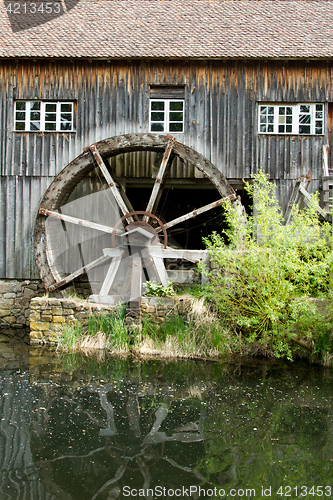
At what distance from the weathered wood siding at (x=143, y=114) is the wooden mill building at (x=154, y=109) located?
2 centimetres

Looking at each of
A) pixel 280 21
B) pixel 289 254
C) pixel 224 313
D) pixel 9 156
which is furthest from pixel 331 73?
pixel 9 156

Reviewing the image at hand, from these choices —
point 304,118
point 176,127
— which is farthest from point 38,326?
point 304,118

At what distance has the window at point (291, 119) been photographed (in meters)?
7.84

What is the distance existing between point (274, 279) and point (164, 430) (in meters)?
2.62

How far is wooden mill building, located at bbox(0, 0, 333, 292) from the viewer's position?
7.77 metres

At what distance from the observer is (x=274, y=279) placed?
18.2ft

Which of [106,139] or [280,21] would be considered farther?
[280,21]

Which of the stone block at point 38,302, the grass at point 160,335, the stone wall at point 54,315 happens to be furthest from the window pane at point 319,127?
the stone block at point 38,302

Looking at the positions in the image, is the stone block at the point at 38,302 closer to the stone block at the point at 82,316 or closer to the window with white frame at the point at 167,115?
the stone block at the point at 82,316

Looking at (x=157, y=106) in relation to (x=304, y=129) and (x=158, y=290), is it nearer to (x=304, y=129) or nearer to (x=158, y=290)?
(x=304, y=129)

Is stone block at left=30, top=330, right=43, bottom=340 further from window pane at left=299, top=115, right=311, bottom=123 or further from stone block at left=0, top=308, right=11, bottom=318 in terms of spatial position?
window pane at left=299, top=115, right=311, bottom=123

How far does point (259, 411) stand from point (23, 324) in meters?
5.46

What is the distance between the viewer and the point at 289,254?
5.33 meters

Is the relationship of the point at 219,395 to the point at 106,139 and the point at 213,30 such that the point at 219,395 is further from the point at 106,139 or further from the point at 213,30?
the point at 213,30
